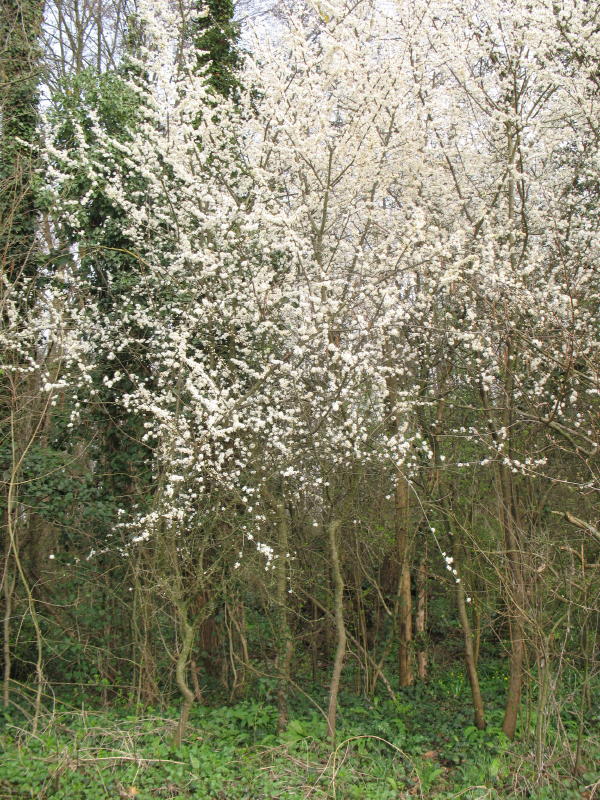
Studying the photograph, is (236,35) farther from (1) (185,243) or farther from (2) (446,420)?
(2) (446,420)

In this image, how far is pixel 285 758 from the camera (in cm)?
529

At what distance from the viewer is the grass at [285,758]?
467 centimetres

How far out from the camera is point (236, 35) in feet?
31.6

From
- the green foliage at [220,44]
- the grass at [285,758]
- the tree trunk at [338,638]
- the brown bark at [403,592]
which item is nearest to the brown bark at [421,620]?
the brown bark at [403,592]

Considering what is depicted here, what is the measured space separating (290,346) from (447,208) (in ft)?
7.47

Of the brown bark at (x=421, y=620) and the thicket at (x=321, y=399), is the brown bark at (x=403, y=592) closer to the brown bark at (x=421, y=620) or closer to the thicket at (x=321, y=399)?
the thicket at (x=321, y=399)

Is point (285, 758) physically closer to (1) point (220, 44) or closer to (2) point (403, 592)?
(2) point (403, 592)

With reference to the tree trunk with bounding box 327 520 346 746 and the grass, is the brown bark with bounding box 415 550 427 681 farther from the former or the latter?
the tree trunk with bounding box 327 520 346 746

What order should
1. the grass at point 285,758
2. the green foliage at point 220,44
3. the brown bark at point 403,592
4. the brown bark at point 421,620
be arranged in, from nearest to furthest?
the grass at point 285,758 → the brown bark at point 403,592 → the brown bark at point 421,620 → the green foliage at point 220,44

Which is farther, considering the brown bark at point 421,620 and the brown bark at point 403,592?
the brown bark at point 421,620

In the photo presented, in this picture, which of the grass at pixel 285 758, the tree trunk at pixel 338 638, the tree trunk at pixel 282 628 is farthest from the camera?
the tree trunk at pixel 282 628

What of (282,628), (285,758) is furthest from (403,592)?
(285,758)

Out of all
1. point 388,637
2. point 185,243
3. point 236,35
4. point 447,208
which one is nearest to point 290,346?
point 185,243

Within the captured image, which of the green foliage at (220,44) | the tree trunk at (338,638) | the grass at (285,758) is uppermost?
the green foliage at (220,44)
